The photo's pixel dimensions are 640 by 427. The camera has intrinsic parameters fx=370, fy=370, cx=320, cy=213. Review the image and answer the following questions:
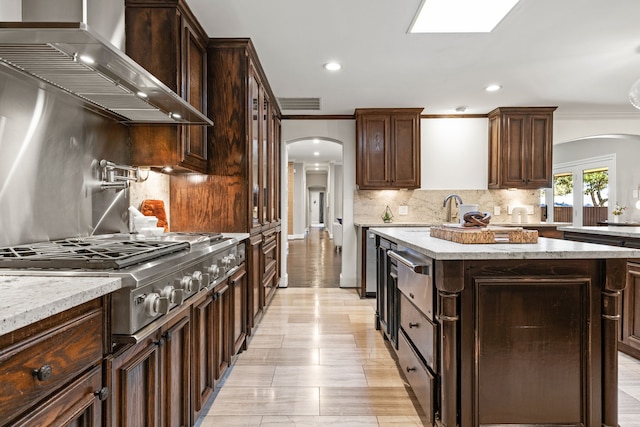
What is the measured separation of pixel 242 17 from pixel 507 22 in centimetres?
185

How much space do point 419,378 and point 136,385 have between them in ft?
4.58

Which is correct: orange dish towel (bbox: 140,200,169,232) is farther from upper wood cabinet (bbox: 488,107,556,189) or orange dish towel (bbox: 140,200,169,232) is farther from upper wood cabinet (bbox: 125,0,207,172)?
upper wood cabinet (bbox: 488,107,556,189)

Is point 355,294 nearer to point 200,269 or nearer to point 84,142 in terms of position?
point 200,269

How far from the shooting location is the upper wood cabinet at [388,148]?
479cm

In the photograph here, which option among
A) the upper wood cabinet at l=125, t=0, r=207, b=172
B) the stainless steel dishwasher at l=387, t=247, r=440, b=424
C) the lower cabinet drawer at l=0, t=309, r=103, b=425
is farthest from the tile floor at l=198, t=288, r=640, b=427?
the upper wood cabinet at l=125, t=0, r=207, b=172

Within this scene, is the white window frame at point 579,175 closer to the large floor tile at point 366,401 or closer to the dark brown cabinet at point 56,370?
the large floor tile at point 366,401

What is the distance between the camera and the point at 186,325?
159cm

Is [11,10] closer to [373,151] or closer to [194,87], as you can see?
[194,87]

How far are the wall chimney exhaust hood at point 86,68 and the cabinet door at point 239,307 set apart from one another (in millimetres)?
1091

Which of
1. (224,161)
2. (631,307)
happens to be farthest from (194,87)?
(631,307)

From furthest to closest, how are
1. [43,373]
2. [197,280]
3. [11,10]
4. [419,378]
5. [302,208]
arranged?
[302,208], [419,378], [197,280], [11,10], [43,373]

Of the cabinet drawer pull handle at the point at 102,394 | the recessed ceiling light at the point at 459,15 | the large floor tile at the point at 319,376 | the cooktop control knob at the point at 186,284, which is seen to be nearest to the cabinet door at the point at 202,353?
the cooktop control knob at the point at 186,284

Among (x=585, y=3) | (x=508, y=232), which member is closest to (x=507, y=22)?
(x=585, y=3)

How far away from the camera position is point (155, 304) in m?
1.19
